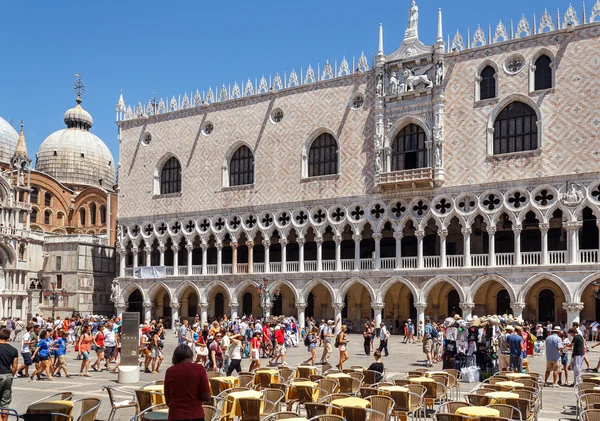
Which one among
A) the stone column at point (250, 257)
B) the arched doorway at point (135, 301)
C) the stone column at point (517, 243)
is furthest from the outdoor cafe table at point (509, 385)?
the arched doorway at point (135, 301)

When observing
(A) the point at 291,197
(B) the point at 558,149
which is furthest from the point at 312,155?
(B) the point at 558,149

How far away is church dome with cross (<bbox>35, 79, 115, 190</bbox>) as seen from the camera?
64625 mm

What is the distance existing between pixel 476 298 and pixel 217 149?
16.5 metres

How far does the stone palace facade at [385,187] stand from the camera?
97.7 feet

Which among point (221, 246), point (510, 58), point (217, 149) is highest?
point (510, 58)

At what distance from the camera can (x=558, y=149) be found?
29.6m

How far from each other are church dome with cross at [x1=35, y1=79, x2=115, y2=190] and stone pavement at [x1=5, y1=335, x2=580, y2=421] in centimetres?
4161

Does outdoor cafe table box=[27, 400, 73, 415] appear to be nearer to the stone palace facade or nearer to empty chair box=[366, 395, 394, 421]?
empty chair box=[366, 395, 394, 421]

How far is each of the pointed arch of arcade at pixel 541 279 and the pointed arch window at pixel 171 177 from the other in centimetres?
2088

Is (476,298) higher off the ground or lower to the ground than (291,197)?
lower

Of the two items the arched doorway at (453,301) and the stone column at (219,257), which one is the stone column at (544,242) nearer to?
the arched doorway at (453,301)

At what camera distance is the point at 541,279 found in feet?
98.0

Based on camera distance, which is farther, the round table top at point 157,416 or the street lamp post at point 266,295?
the street lamp post at point 266,295

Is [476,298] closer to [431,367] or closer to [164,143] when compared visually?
[431,367]
